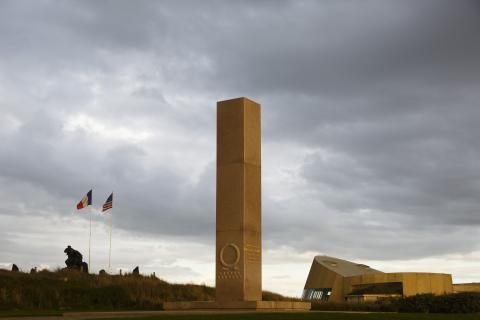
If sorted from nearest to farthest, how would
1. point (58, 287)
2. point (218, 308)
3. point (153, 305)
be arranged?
point (218, 308), point (153, 305), point (58, 287)

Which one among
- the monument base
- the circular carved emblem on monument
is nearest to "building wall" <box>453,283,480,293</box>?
the monument base

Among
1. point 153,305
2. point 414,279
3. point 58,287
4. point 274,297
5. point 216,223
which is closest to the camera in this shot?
point 216,223

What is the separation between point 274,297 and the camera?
122ft

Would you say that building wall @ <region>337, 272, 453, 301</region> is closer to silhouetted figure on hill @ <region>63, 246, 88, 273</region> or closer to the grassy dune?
the grassy dune

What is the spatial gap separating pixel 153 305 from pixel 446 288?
106ft

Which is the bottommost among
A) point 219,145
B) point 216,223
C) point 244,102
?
point 216,223

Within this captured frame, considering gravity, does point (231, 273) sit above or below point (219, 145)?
below

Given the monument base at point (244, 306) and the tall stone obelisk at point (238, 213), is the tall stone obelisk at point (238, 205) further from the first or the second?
the monument base at point (244, 306)

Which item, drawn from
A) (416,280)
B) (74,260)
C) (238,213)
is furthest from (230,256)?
(416,280)

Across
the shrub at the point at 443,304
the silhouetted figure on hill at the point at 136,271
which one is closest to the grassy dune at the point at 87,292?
the silhouetted figure on hill at the point at 136,271

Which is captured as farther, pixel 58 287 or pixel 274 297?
pixel 274 297

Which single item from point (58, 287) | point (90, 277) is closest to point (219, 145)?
point (58, 287)

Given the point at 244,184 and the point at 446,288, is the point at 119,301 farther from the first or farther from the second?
the point at 446,288

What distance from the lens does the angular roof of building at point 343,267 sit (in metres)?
59.5
